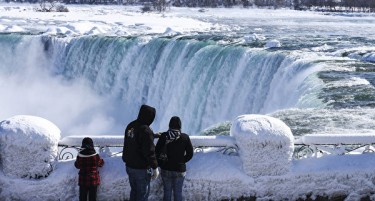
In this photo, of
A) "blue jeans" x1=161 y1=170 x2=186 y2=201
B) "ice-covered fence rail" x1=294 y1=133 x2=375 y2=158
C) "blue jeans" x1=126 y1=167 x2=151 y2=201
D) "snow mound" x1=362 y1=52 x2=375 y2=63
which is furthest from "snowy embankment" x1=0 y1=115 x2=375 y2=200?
"snow mound" x1=362 y1=52 x2=375 y2=63

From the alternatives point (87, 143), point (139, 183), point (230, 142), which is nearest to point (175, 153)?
point (139, 183)

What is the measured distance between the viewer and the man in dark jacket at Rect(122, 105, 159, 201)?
491 cm

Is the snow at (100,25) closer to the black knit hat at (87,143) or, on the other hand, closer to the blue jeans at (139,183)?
the black knit hat at (87,143)

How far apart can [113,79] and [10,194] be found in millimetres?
18433

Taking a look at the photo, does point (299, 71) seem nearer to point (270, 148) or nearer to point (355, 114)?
point (355, 114)

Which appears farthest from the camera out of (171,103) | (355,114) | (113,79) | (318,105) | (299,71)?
(113,79)

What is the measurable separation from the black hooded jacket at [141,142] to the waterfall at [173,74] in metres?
7.03

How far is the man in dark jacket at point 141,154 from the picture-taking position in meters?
4.91

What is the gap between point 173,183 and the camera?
17.5ft

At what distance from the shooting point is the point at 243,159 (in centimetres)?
557

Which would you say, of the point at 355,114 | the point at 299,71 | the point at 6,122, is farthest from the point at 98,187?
the point at 299,71

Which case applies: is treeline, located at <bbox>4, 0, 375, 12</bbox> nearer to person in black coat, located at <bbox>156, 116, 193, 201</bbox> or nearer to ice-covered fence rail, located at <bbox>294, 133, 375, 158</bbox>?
ice-covered fence rail, located at <bbox>294, 133, 375, 158</bbox>

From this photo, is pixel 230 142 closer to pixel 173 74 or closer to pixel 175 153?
pixel 175 153

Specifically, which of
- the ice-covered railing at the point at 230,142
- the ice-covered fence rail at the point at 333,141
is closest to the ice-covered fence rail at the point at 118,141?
the ice-covered railing at the point at 230,142
